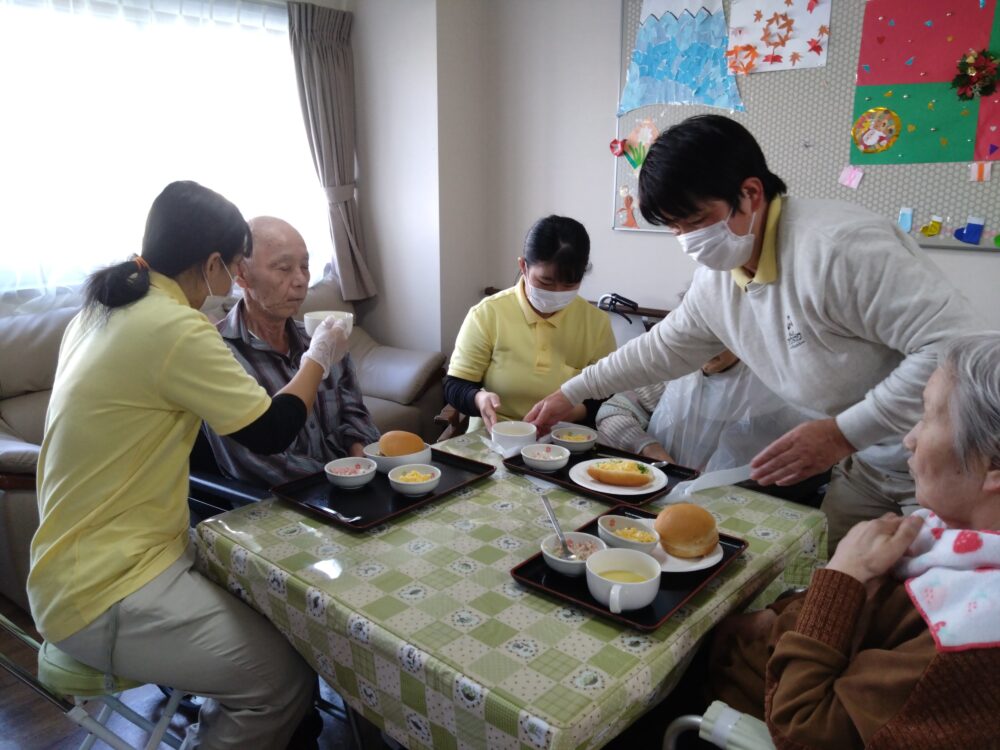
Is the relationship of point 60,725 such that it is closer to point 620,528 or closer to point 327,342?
point 327,342

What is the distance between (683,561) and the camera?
3.92 feet

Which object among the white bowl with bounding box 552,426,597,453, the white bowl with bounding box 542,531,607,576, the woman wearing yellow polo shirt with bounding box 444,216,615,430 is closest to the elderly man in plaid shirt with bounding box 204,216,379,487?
the woman wearing yellow polo shirt with bounding box 444,216,615,430

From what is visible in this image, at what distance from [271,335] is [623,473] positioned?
1027 mm

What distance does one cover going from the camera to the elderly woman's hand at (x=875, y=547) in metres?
0.97

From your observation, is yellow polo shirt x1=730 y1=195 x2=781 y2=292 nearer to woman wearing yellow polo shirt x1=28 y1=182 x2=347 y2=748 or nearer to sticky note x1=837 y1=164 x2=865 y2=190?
woman wearing yellow polo shirt x1=28 y1=182 x2=347 y2=748

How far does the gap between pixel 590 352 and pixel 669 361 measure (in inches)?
21.2

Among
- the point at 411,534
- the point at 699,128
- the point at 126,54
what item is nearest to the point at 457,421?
the point at 411,534

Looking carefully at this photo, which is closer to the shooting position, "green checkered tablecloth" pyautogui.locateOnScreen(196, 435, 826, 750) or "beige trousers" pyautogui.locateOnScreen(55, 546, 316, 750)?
"green checkered tablecloth" pyautogui.locateOnScreen(196, 435, 826, 750)

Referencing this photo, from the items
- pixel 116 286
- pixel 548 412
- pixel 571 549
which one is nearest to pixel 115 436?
pixel 116 286

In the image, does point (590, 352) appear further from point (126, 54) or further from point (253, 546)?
point (126, 54)

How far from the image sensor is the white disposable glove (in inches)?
64.1

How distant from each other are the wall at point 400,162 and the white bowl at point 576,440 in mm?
2109

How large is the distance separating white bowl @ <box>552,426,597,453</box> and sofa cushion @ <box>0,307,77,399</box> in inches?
90.2

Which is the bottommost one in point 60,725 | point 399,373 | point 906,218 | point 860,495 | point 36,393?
point 60,725
